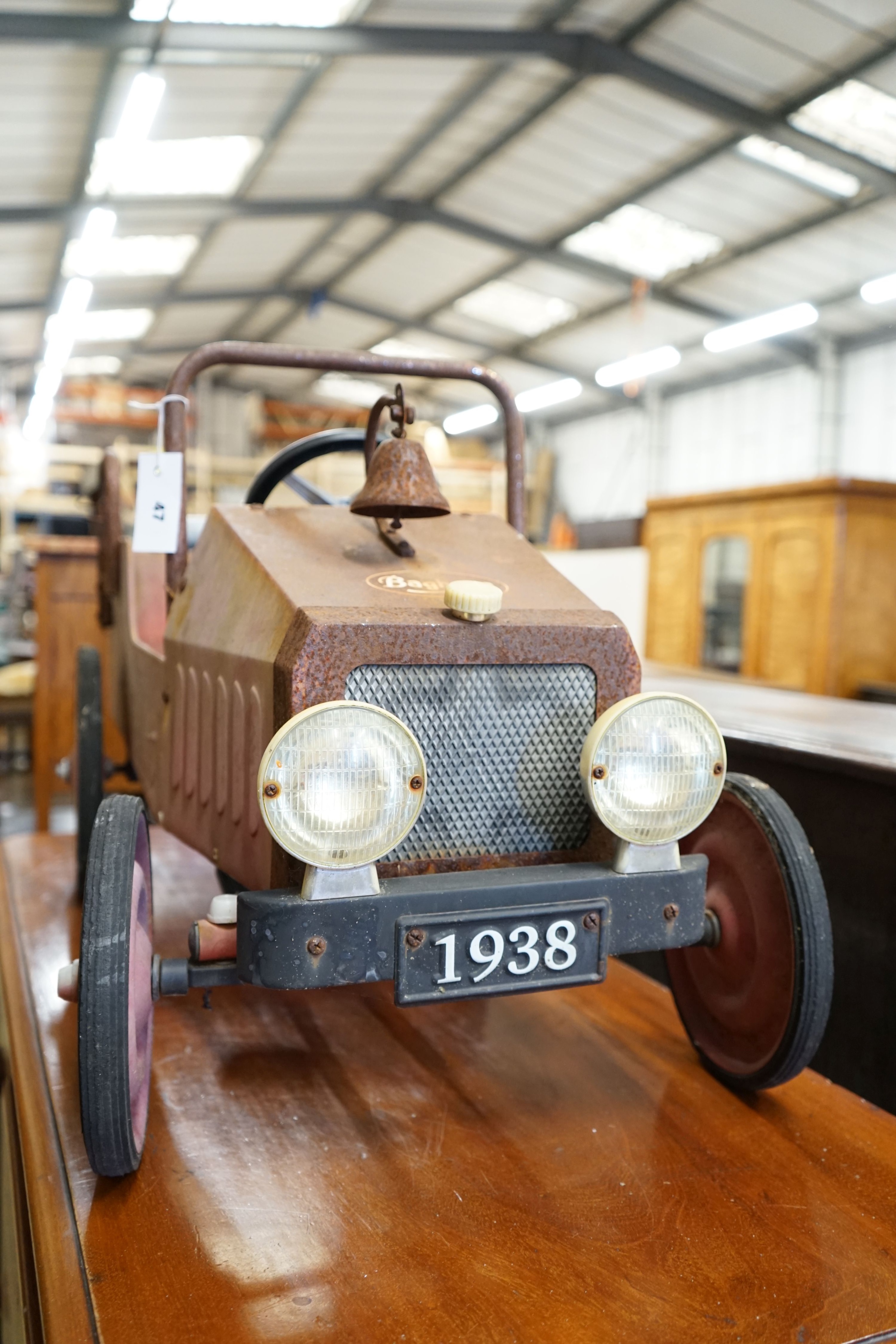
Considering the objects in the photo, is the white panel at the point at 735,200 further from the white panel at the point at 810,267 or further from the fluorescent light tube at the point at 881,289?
the fluorescent light tube at the point at 881,289

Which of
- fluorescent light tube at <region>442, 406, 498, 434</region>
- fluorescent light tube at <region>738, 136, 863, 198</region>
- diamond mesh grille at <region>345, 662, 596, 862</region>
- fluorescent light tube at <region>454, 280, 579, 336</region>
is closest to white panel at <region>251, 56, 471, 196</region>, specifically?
fluorescent light tube at <region>738, 136, 863, 198</region>

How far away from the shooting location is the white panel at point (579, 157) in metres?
7.32

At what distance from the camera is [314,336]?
47.3ft

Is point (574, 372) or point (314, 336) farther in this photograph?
point (314, 336)

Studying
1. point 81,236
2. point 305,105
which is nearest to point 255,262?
point 81,236

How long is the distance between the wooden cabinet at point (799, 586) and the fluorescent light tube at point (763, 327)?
347 cm

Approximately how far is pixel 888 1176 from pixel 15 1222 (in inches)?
44.1

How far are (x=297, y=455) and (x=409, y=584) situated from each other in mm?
489

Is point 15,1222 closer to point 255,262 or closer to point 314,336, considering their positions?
point 255,262

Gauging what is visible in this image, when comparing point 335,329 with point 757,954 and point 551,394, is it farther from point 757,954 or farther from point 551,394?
Result: point 757,954

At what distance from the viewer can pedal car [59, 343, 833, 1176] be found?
1.10 meters

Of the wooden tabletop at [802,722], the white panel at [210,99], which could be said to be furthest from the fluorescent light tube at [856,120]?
the wooden tabletop at [802,722]

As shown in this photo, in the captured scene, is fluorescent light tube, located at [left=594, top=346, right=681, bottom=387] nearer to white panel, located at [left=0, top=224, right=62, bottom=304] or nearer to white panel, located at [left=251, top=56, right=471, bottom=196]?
white panel, located at [left=251, top=56, right=471, bottom=196]

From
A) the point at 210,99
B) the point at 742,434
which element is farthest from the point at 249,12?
the point at 742,434
